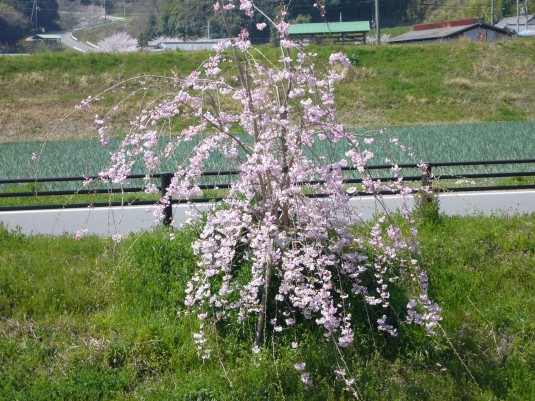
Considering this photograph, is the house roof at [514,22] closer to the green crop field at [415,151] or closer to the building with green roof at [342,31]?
the building with green roof at [342,31]

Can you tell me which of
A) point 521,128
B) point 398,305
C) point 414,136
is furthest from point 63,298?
point 521,128

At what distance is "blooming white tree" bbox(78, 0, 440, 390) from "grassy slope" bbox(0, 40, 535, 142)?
3131 centimetres

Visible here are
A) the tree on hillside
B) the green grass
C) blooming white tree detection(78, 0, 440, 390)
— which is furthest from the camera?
the tree on hillside

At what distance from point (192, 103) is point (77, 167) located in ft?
51.6

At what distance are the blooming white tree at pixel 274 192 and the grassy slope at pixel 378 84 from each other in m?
31.3

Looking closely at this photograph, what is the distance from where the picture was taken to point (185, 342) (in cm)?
716


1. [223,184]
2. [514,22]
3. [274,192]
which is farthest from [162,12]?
[274,192]

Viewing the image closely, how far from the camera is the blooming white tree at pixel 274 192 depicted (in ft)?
20.8

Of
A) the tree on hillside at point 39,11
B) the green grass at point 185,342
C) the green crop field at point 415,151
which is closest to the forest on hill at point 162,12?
the tree on hillside at point 39,11

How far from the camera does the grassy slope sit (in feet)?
131

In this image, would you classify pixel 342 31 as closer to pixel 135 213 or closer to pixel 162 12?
pixel 162 12

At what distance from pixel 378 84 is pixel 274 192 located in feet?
129

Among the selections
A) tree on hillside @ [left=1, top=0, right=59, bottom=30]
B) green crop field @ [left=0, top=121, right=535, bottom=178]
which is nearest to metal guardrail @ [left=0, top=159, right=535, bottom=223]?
green crop field @ [left=0, top=121, right=535, bottom=178]

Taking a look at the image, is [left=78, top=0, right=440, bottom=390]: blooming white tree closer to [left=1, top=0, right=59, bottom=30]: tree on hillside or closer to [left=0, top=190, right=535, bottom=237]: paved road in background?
[left=0, top=190, right=535, bottom=237]: paved road in background
